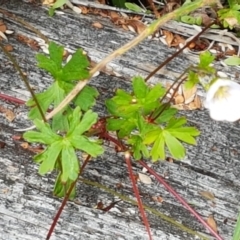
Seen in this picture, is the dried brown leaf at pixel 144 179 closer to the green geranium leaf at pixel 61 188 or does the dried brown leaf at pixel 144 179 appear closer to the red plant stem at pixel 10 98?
the green geranium leaf at pixel 61 188

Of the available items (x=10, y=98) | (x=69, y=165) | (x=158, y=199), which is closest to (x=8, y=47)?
(x=10, y=98)

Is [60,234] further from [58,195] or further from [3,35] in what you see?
[3,35]

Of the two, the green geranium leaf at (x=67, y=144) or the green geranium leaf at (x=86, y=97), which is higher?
the green geranium leaf at (x=86, y=97)

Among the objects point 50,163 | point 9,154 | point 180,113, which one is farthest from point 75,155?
point 180,113

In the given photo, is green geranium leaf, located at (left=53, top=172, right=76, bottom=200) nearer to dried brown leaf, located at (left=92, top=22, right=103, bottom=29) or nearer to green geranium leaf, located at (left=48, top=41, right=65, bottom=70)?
green geranium leaf, located at (left=48, top=41, right=65, bottom=70)

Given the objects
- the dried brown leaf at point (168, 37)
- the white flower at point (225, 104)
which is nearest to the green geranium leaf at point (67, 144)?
the white flower at point (225, 104)

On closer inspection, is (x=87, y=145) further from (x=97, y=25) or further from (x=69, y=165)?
(x=97, y=25)

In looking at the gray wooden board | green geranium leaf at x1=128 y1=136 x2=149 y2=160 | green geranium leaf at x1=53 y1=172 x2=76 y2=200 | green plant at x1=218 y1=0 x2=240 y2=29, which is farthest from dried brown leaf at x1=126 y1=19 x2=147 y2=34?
green geranium leaf at x1=53 y1=172 x2=76 y2=200
